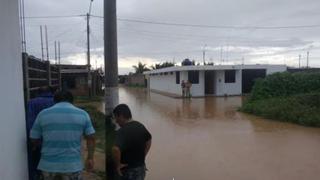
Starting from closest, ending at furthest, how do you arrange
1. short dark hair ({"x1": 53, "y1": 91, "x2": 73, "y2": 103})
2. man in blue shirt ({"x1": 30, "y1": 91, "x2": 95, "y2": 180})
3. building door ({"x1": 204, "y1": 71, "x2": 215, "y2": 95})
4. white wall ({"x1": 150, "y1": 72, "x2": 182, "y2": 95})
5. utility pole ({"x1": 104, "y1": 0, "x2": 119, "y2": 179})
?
man in blue shirt ({"x1": 30, "y1": 91, "x2": 95, "y2": 180}) → short dark hair ({"x1": 53, "y1": 91, "x2": 73, "y2": 103}) → utility pole ({"x1": 104, "y1": 0, "x2": 119, "y2": 179}) → building door ({"x1": 204, "y1": 71, "x2": 215, "y2": 95}) → white wall ({"x1": 150, "y1": 72, "x2": 182, "y2": 95})

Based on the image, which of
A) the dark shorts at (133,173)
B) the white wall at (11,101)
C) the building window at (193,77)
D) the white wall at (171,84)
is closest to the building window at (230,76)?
the white wall at (171,84)

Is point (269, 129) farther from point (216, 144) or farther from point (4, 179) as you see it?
point (4, 179)

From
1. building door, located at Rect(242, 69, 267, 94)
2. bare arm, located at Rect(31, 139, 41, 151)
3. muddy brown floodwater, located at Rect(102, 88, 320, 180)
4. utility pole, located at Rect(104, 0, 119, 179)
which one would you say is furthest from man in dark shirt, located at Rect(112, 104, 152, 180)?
building door, located at Rect(242, 69, 267, 94)

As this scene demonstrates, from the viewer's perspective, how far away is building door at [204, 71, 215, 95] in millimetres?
42094

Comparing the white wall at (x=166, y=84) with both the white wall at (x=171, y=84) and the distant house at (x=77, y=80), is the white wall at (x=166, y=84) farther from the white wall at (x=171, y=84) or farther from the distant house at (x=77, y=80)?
the distant house at (x=77, y=80)

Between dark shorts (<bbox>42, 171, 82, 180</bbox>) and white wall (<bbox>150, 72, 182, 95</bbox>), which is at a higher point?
dark shorts (<bbox>42, 171, 82, 180</bbox>)

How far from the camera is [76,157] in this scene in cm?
482

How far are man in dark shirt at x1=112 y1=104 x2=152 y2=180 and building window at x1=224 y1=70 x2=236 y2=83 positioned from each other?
36.8 metres

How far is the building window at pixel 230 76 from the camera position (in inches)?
1634

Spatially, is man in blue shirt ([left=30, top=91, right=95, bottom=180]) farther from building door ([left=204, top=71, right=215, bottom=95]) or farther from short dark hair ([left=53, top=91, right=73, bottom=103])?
building door ([left=204, top=71, right=215, bottom=95])

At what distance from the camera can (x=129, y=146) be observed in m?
4.95

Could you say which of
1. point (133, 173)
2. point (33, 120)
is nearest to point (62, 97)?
point (33, 120)

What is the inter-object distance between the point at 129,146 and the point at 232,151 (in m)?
7.89

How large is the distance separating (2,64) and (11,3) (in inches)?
34.7
